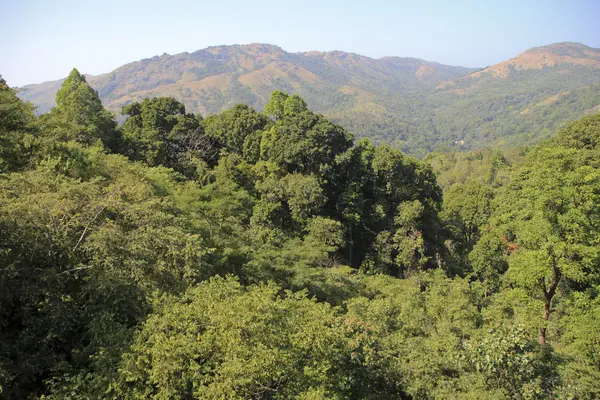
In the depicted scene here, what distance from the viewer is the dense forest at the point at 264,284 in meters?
7.37

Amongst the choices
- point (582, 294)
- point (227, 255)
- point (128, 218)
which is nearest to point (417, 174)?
point (582, 294)

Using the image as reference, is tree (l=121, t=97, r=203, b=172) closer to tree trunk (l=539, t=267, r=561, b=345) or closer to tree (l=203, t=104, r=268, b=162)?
tree (l=203, t=104, r=268, b=162)

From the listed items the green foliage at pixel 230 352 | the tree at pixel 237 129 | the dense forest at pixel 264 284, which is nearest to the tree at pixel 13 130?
the dense forest at pixel 264 284

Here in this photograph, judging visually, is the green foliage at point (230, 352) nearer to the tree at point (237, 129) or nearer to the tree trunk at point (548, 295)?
the tree trunk at point (548, 295)

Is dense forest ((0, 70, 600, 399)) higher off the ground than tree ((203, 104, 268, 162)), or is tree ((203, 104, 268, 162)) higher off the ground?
tree ((203, 104, 268, 162))

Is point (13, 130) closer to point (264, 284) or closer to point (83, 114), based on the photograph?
point (83, 114)

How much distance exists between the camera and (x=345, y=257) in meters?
25.5

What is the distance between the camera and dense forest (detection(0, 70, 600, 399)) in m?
7.37

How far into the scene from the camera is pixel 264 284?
48.5 feet

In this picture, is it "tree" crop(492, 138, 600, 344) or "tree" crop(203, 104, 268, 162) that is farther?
"tree" crop(203, 104, 268, 162)

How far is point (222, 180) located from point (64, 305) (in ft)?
48.4

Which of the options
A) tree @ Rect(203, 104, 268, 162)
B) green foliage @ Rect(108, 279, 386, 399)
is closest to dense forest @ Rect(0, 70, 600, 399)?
green foliage @ Rect(108, 279, 386, 399)

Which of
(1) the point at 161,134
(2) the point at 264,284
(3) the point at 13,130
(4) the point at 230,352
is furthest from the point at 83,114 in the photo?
(4) the point at 230,352

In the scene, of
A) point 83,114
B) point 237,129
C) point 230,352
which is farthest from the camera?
point 237,129
